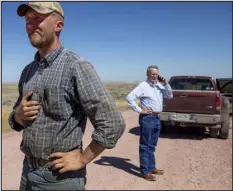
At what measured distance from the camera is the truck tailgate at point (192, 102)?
9.45 m

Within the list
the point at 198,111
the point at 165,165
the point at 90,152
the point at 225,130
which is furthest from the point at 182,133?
the point at 90,152

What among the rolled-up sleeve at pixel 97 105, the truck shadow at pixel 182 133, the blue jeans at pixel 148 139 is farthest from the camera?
the truck shadow at pixel 182 133

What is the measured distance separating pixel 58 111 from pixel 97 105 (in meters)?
0.24

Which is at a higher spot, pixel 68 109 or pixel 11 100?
pixel 68 109

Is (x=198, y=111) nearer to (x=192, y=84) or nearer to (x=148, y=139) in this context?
(x=192, y=84)

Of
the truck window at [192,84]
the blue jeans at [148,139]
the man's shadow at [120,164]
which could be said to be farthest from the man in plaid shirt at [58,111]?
the truck window at [192,84]

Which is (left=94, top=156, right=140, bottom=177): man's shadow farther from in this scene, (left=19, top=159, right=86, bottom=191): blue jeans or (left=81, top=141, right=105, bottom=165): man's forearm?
(left=81, top=141, right=105, bottom=165): man's forearm

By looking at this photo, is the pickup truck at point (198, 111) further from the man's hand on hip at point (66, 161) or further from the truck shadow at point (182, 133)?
the man's hand on hip at point (66, 161)

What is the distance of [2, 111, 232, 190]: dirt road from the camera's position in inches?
213

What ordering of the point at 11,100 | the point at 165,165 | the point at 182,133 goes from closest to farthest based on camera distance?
the point at 165,165 → the point at 182,133 → the point at 11,100

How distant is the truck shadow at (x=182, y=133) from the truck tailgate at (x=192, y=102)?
33.6 inches

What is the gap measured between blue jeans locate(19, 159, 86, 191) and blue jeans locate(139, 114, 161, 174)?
377 cm

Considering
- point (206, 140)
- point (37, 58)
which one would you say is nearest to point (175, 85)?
point (206, 140)

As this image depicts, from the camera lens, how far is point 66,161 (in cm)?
188
